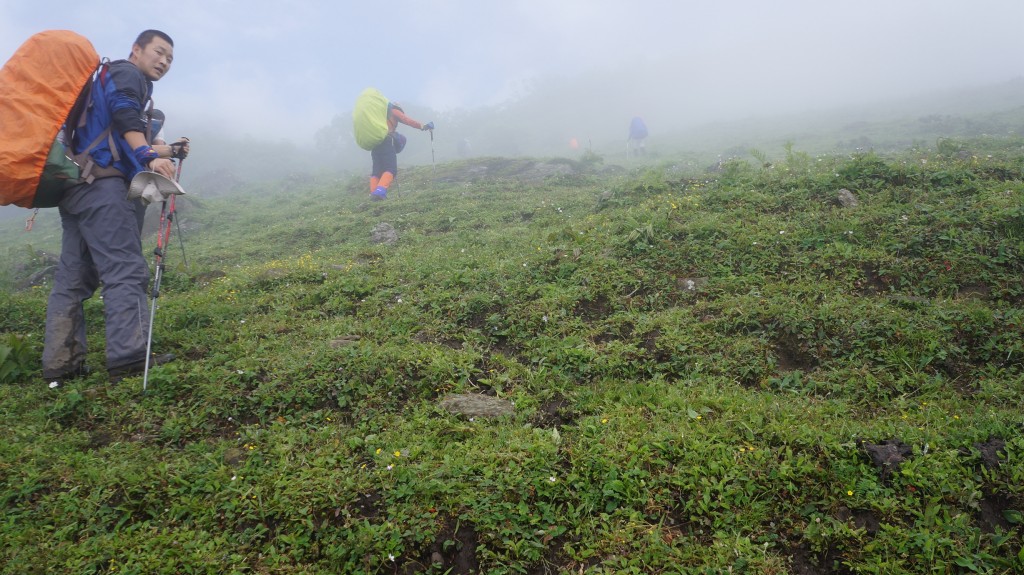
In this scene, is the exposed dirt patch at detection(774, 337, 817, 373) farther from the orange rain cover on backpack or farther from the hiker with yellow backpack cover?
the hiker with yellow backpack cover

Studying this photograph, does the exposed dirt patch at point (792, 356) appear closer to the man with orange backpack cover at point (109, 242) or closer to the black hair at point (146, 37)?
the man with orange backpack cover at point (109, 242)

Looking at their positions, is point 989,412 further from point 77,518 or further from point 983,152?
point 983,152

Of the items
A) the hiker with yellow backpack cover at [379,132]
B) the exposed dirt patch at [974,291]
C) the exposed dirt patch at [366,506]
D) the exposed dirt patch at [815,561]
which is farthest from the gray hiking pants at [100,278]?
the hiker with yellow backpack cover at [379,132]

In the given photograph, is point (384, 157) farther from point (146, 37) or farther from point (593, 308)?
point (593, 308)

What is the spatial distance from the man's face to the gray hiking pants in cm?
136

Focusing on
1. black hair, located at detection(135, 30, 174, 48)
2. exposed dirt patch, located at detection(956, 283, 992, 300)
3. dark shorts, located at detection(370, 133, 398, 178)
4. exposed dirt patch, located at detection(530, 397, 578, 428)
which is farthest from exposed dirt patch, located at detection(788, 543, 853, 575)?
dark shorts, located at detection(370, 133, 398, 178)

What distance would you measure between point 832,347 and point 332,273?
→ 7.25 meters

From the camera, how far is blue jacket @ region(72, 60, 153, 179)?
5680 millimetres

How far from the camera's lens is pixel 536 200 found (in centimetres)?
1536

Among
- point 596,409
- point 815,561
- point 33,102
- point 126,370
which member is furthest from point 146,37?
point 815,561

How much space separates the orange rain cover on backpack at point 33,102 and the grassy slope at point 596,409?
6.97ft

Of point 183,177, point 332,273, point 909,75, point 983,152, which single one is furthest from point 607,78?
point 332,273

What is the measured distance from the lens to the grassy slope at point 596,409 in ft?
11.2

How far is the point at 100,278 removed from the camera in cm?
577
